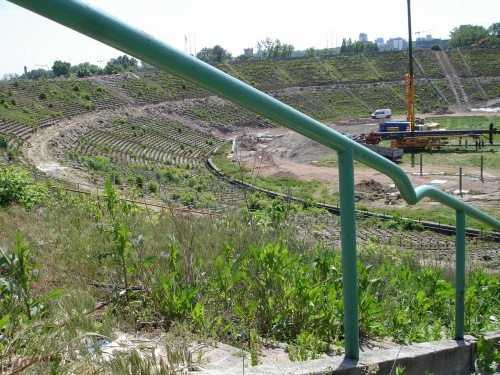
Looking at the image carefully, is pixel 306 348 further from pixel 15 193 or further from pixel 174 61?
pixel 15 193

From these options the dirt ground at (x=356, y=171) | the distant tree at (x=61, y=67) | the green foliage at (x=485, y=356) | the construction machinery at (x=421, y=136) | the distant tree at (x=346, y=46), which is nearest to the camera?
the green foliage at (x=485, y=356)

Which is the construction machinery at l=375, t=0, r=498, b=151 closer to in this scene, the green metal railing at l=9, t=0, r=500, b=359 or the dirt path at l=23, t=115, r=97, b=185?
the dirt path at l=23, t=115, r=97, b=185

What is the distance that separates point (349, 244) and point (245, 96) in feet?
2.76

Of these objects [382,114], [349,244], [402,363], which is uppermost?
[382,114]

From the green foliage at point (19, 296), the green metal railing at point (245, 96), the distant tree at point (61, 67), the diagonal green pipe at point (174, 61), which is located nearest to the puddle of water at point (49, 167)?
the green foliage at point (19, 296)

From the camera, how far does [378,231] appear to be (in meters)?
21.2

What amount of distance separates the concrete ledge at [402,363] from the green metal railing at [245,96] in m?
0.10

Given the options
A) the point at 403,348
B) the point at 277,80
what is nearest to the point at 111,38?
the point at 403,348

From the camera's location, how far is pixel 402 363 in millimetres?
2371

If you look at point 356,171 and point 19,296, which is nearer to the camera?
point 19,296

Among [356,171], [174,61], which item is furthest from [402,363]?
[356,171]

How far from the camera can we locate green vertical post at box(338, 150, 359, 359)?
219 centimetres

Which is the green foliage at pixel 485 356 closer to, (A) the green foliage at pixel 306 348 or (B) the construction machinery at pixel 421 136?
(A) the green foliage at pixel 306 348

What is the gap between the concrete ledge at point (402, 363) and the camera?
2.02 metres
